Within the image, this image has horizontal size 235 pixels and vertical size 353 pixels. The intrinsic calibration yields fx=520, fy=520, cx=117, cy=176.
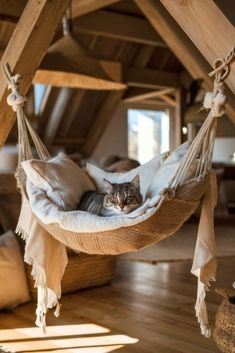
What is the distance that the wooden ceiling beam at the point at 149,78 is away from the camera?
7723 mm

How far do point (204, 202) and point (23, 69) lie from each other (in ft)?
4.01

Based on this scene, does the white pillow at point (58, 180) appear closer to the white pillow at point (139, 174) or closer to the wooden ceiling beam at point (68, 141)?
the white pillow at point (139, 174)

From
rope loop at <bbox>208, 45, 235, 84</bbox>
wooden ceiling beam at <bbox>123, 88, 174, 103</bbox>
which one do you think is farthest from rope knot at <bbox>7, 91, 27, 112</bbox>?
wooden ceiling beam at <bbox>123, 88, 174, 103</bbox>

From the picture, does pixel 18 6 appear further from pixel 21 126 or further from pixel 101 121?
pixel 101 121

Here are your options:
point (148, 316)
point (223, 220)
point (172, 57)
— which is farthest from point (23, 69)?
point (172, 57)

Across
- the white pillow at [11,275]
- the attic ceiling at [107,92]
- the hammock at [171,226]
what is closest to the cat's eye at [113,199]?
the hammock at [171,226]

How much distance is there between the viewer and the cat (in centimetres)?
241

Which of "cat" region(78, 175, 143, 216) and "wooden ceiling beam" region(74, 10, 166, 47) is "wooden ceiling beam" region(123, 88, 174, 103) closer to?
"wooden ceiling beam" region(74, 10, 166, 47)

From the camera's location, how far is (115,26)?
624 cm

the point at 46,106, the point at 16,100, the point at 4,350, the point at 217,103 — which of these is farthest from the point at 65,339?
the point at 46,106

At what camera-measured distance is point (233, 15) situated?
2967 mm

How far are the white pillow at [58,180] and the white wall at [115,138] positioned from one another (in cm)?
592

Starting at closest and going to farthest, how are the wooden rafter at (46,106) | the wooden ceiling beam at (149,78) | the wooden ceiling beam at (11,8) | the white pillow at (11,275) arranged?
the white pillow at (11,275)
the wooden ceiling beam at (11,8)
the wooden rafter at (46,106)
the wooden ceiling beam at (149,78)

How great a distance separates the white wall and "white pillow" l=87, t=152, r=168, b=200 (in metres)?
5.73
